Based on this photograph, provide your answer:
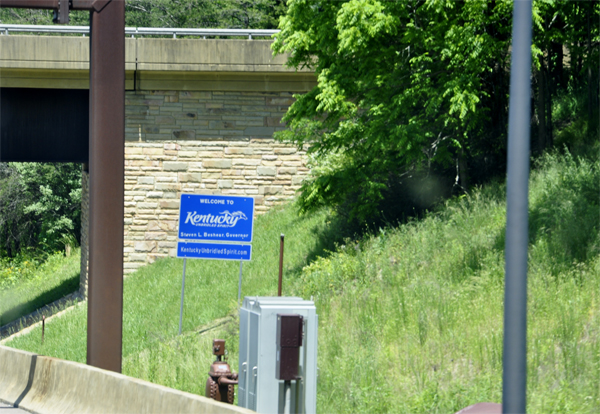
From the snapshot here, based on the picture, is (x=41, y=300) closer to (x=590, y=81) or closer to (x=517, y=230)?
(x=590, y=81)

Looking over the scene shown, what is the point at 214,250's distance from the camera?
48.2 feet

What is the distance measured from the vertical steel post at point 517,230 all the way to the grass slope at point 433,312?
280 centimetres

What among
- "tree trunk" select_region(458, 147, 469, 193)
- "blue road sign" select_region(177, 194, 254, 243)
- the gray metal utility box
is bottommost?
the gray metal utility box

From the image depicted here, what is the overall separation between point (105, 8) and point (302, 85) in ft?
46.2

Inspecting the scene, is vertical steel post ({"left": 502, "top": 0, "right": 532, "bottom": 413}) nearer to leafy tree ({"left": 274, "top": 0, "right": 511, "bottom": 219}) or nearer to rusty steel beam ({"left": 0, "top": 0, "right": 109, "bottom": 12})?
rusty steel beam ({"left": 0, "top": 0, "right": 109, "bottom": 12})

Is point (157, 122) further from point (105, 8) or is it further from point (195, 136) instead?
point (105, 8)

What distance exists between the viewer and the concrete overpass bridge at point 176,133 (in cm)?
2312

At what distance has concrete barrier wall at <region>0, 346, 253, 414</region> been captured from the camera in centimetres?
675

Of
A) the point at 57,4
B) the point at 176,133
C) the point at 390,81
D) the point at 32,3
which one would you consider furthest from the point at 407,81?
the point at 176,133

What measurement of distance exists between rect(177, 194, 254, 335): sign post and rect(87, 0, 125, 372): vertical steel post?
17.2ft

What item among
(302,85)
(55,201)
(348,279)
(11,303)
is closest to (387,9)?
(348,279)

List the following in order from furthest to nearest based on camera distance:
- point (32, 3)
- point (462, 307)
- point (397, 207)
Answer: point (397, 207) < point (462, 307) < point (32, 3)

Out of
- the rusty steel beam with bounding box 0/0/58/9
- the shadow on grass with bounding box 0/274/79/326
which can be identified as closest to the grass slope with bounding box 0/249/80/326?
the shadow on grass with bounding box 0/274/79/326

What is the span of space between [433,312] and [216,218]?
5767 mm
